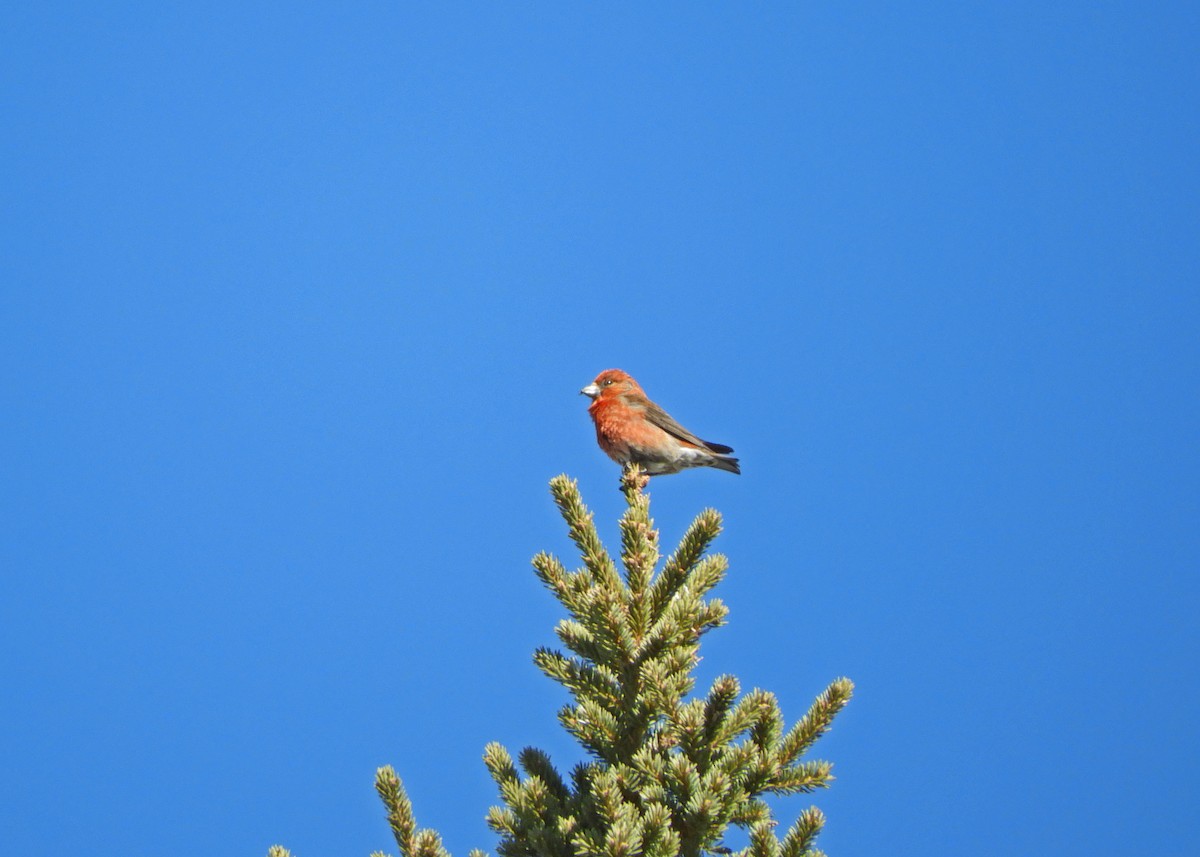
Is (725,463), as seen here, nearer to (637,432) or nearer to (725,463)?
Answer: (725,463)

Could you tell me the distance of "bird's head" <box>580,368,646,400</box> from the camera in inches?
333

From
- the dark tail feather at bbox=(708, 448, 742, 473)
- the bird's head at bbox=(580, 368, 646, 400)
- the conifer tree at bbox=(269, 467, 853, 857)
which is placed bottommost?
the conifer tree at bbox=(269, 467, 853, 857)

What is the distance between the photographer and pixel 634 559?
149 inches

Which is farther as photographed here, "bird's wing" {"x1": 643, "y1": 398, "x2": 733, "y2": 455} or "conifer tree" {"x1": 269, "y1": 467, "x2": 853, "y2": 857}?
"bird's wing" {"x1": 643, "y1": 398, "x2": 733, "y2": 455}

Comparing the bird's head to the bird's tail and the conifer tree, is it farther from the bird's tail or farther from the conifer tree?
the conifer tree

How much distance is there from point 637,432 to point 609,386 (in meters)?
0.61

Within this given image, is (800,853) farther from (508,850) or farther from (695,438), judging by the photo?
(695,438)

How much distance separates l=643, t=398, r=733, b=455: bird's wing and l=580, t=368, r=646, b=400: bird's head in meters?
0.24

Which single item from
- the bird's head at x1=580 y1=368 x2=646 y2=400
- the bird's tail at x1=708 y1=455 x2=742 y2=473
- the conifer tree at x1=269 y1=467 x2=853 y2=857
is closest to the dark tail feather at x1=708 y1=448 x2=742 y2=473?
the bird's tail at x1=708 y1=455 x2=742 y2=473

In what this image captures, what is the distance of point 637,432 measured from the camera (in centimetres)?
807

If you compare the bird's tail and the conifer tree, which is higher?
the bird's tail

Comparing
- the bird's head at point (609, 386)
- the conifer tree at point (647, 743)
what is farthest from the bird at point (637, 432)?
the conifer tree at point (647, 743)

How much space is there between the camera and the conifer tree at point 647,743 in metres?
3.22

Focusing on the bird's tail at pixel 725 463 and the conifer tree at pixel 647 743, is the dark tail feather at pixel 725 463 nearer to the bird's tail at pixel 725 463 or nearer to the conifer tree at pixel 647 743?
the bird's tail at pixel 725 463
